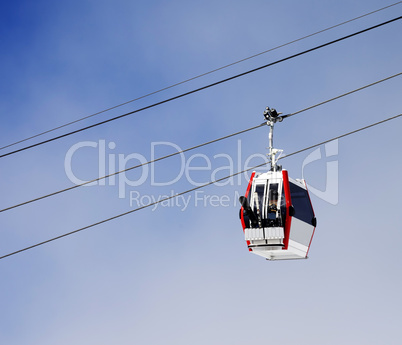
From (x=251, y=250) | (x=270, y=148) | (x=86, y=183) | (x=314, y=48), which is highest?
(x=314, y=48)

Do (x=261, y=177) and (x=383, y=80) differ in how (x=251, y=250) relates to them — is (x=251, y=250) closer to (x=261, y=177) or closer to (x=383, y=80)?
(x=261, y=177)

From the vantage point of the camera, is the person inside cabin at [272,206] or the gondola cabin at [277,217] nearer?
the gondola cabin at [277,217]

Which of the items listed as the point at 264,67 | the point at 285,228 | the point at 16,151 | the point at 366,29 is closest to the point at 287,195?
the point at 285,228

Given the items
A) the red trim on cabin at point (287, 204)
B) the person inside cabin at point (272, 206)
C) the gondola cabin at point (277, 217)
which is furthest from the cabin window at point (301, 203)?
the person inside cabin at point (272, 206)

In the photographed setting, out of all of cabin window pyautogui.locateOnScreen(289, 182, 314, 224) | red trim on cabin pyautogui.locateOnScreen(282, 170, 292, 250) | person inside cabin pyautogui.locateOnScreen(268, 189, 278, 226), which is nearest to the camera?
red trim on cabin pyautogui.locateOnScreen(282, 170, 292, 250)

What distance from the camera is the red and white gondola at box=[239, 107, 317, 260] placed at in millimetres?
16578

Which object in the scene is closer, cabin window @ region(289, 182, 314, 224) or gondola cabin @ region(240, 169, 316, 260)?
gondola cabin @ region(240, 169, 316, 260)

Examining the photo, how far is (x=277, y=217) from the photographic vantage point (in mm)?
16844

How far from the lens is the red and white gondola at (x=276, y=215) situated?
1658 cm

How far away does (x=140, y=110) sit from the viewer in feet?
49.3

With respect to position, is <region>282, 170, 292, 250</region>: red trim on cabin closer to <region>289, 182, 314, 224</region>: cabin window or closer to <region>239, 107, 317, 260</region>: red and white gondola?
<region>239, 107, 317, 260</region>: red and white gondola

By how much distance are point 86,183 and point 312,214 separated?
6.87 meters

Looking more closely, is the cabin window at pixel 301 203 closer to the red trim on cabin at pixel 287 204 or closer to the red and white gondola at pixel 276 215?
the red and white gondola at pixel 276 215

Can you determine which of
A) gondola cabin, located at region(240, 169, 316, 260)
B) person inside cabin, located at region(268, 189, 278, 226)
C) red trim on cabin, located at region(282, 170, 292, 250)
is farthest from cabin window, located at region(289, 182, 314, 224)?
person inside cabin, located at region(268, 189, 278, 226)
